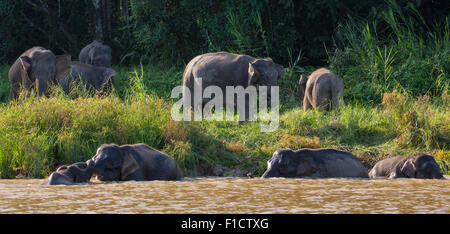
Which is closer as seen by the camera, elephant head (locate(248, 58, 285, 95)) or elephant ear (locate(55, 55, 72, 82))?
elephant head (locate(248, 58, 285, 95))

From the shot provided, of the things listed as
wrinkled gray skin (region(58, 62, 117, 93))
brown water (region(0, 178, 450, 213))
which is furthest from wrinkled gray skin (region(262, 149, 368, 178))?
wrinkled gray skin (region(58, 62, 117, 93))

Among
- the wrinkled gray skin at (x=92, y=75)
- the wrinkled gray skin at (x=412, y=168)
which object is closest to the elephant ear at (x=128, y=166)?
the wrinkled gray skin at (x=412, y=168)

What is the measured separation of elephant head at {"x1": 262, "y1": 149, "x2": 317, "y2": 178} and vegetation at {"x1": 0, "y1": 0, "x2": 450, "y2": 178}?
0.99 metres

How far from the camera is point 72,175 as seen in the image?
8.55 m

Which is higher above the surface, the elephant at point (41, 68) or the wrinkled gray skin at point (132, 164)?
the elephant at point (41, 68)

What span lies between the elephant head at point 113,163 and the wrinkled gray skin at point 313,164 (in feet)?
5.66

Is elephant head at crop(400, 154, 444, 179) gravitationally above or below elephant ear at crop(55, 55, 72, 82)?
below

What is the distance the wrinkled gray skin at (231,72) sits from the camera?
12898mm

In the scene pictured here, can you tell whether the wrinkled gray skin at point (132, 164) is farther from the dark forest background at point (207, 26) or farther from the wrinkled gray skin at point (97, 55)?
the wrinkled gray skin at point (97, 55)

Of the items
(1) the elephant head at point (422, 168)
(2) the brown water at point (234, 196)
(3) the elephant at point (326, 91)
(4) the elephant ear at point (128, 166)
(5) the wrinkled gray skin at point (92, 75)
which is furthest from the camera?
(5) the wrinkled gray skin at point (92, 75)

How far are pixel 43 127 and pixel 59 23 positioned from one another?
10.9m

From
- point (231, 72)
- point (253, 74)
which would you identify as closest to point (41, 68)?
point (231, 72)

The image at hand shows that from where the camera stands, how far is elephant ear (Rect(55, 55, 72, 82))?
13961 mm

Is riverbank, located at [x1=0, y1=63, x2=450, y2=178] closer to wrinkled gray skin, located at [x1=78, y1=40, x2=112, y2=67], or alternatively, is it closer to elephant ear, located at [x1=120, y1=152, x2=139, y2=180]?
elephant ear, located at [x1=120, y1=152, x2=139, y2=180]
